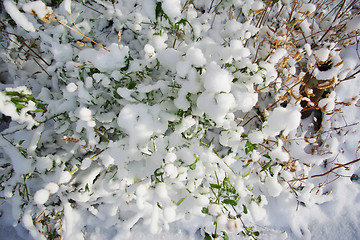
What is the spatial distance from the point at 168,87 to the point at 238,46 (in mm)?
329

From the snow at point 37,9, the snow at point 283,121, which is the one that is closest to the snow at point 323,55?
the snow at point 283,121

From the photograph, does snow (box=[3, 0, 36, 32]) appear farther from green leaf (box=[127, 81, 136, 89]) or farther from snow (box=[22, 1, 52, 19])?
green leaf (box=[127, 81, 136, 89])

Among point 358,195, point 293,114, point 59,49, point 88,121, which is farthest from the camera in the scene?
point 358,195

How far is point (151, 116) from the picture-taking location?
85 centimetres

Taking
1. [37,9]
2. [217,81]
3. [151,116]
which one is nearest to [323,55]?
[217,81]

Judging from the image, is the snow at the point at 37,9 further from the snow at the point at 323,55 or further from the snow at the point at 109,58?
the snow at the point at 323,55

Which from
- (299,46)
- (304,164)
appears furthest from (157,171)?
(299,46)

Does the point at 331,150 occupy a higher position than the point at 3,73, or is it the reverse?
the point at 331,150

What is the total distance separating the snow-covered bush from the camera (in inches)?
33.2

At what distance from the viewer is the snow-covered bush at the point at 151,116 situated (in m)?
0.84

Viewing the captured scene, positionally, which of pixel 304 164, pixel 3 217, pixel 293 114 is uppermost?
pixel 293 114

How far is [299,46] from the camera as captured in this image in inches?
67.2

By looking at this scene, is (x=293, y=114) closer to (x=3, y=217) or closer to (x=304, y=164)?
(x=304, y=164)

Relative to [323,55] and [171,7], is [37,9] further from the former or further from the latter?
[323,55]
